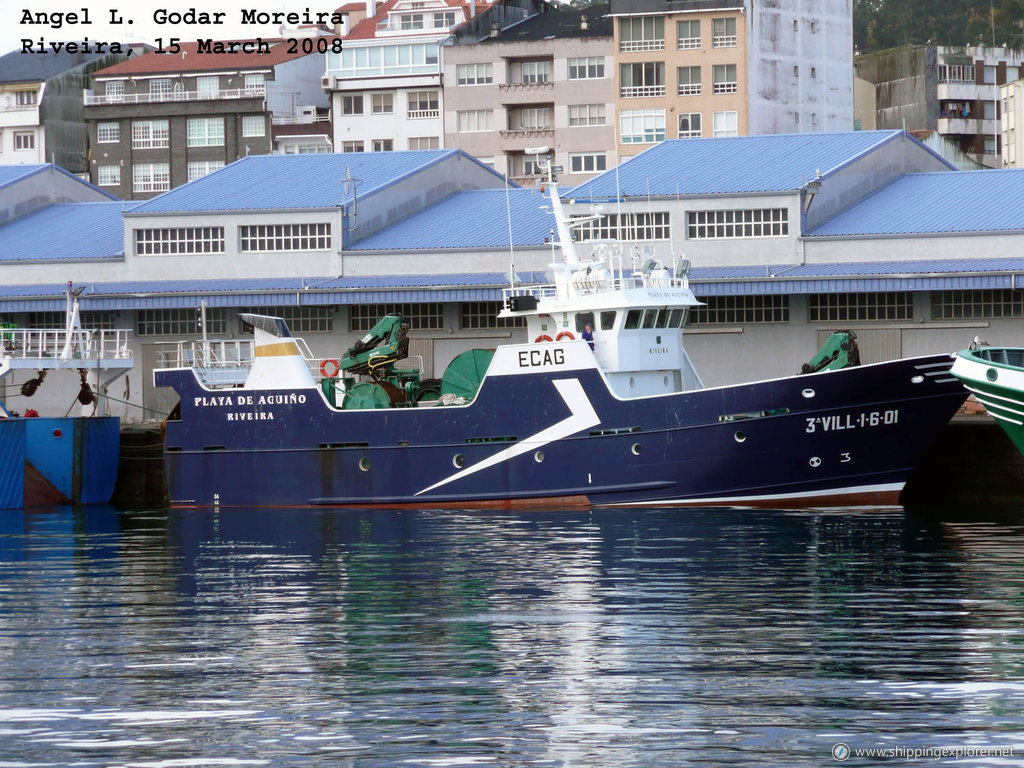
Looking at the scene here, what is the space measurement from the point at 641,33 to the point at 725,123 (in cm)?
641

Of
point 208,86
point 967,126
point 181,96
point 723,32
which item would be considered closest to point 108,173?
point 181,96

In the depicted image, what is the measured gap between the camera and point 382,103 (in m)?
88.2

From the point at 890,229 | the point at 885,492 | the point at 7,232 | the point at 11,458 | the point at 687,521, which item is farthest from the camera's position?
the point at 7,232

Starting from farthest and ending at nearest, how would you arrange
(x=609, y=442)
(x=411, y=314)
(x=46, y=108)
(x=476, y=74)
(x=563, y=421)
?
(x=46, y=108) → (x=476, y=74) → (x=411, y=314) → (x=563, y=421) → (x=609, y=442)

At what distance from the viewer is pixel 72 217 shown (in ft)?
200

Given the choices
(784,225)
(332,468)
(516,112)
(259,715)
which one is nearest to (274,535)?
(332,468)

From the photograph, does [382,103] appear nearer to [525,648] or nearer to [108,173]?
[108,173]

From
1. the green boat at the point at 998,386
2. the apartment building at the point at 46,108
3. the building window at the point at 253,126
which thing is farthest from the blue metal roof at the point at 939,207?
the apartment building at the point at 46,108

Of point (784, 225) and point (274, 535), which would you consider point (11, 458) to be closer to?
point (274, 535)

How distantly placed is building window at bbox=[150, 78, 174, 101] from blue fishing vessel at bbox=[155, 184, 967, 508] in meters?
51.9

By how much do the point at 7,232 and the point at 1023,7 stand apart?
75766 millimetres

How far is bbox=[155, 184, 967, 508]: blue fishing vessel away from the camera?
35.1 metres

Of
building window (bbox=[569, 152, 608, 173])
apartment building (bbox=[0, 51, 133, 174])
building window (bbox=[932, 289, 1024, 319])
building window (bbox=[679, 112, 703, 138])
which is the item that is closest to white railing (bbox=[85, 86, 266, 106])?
apartment building (bbox=[0, 51, 133, 174])

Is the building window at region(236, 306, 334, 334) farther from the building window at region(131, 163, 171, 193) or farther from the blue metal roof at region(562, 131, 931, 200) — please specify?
the building window at region(131, 163, 171, 193)
